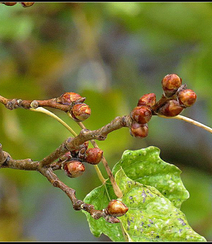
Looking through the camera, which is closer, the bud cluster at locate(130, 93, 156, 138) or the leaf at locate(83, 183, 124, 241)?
the bud cluster at locate(130, 93, 156, 138)

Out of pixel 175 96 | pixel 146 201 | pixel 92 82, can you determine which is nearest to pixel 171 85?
pixel 175 96

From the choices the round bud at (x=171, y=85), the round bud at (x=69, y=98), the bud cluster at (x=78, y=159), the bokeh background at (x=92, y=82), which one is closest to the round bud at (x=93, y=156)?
the bud cluster at (x=78, y=159)

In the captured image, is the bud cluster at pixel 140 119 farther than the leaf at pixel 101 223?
No

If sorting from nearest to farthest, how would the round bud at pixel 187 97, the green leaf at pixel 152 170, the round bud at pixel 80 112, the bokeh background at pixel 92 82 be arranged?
the round bud at pixel 187 97 → the round bud at pixel 80 112 → the green leaf at pixel 152 170 → the bokeh background at pixel 92 82

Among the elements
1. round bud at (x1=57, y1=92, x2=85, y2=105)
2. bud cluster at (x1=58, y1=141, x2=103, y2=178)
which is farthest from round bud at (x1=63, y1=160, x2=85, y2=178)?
round bud at (x1=57, y1=92, x2=85, y2=105)

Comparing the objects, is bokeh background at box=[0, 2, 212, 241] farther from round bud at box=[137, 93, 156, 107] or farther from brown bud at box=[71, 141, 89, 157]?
round bud at box=[137, 93, 156, 107]

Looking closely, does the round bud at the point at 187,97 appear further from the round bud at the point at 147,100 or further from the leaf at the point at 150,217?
the leaf at the point at 150,217

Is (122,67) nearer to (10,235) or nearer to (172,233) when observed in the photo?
(10,235)

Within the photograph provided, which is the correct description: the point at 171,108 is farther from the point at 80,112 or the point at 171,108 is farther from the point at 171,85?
the point at 80,112
